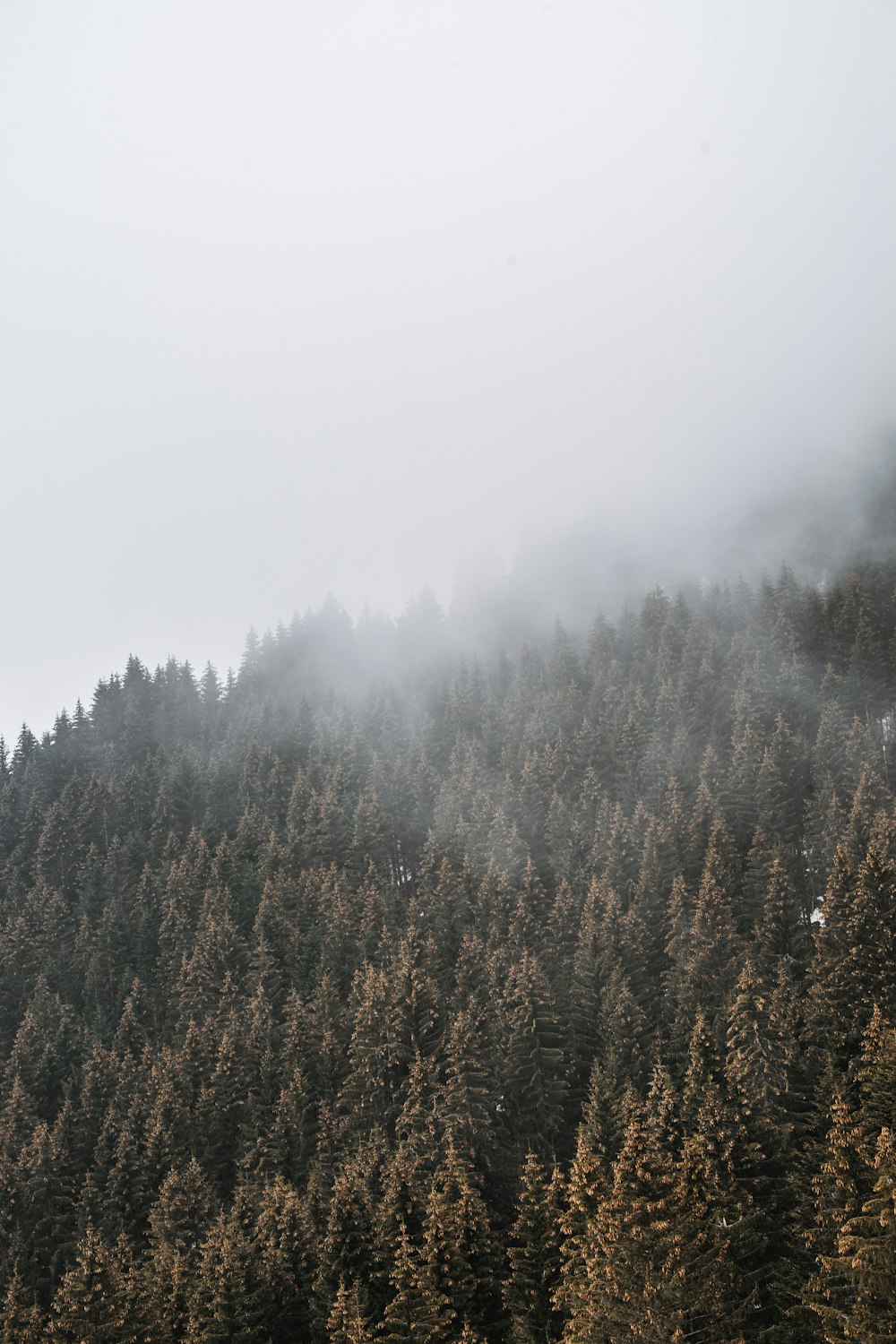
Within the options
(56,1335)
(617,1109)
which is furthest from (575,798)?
(56,1335)

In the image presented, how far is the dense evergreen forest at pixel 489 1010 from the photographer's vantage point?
37469 mm

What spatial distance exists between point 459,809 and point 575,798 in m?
10.2

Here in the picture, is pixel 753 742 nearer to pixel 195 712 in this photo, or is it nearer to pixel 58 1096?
pixel 58 1096

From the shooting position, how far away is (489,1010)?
59.8 metres

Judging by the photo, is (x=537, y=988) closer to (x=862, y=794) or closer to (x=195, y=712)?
(x=862, y=794)

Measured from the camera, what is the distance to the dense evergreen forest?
3747cm

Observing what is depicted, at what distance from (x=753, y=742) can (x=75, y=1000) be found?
201ft

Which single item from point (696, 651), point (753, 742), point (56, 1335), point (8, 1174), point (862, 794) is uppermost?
point (696, 651)

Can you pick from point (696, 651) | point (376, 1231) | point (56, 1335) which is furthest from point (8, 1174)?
point (696, 651)

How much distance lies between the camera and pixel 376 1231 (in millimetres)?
41781

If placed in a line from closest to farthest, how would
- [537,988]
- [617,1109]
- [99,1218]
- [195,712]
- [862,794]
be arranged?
1. [617,1109]
2. [537,988]
3. [99,1218]
4. [862,794]
5. [195,712]

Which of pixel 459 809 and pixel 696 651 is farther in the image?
pixel 696 651

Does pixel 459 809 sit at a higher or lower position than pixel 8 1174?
higher

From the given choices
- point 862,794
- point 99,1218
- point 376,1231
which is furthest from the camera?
point 862,794
